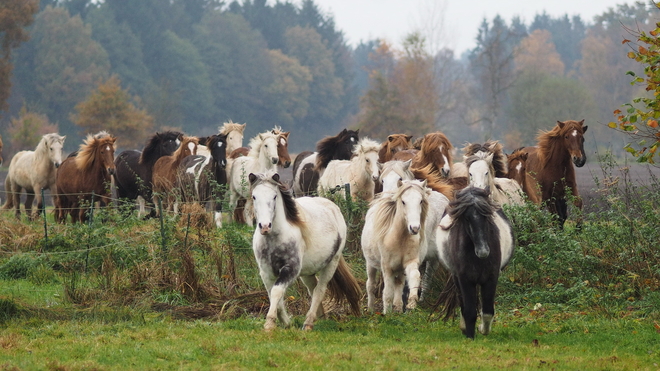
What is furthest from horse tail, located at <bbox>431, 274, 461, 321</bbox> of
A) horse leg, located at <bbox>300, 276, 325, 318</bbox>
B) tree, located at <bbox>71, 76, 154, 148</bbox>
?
tree, located at <bbox>71, 76, 154, 148</bbox>

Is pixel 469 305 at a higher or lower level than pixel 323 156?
lower

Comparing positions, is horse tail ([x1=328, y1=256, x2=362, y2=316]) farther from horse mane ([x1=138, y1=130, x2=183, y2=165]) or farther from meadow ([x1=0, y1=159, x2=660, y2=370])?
horse mane ([x1=138, y1=130, x2=183, y2=165])

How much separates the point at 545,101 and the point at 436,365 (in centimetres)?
5497

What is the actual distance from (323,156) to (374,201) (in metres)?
7.13

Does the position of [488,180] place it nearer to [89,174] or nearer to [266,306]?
[266,306]

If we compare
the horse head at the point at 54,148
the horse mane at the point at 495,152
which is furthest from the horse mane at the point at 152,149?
the horse mane at the point at 495,152

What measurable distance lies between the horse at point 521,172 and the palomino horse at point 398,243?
493 cm

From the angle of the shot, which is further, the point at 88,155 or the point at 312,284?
the point at 88,155

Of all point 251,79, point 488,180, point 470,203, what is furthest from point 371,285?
point 251,79

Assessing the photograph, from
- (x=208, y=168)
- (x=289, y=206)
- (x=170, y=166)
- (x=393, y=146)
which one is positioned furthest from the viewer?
(x=170, y=166)

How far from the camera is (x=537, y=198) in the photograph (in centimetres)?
1399

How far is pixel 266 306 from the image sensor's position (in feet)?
31.7

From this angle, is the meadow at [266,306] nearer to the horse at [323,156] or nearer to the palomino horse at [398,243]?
the palomino horse at [398,243]

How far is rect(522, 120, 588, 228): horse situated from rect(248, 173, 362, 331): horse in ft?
21.0
